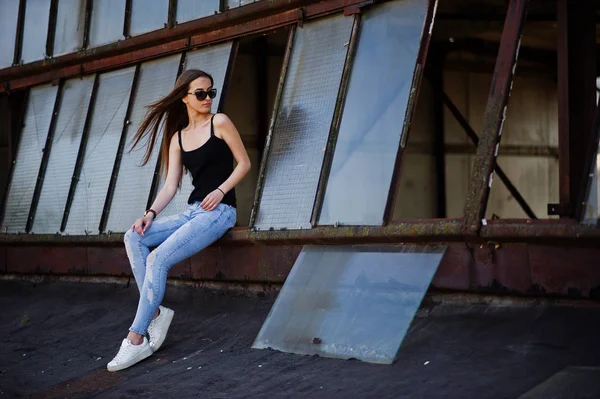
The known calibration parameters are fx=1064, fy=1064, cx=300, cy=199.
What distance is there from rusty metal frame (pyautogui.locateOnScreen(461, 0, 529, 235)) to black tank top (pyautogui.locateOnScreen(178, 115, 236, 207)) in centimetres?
214

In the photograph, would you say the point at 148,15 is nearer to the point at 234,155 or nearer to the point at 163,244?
the point at 234,155

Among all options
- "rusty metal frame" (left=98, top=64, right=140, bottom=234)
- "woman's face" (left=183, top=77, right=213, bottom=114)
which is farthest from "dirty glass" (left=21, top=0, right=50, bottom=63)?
"woman's face" (left=183, top=77, right=213, bottom=114)

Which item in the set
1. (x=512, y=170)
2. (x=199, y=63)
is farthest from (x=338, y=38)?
(x=512, y=170)

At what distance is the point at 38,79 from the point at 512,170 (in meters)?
9.86

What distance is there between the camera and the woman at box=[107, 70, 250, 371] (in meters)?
7.52

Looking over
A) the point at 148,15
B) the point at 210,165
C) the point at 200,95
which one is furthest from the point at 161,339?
the point at 148,15

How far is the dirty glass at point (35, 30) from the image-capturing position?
481 inches

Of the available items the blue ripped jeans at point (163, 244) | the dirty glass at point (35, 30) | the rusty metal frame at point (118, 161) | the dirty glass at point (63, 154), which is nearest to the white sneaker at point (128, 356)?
the blue ripped jeans at point (163, 244)

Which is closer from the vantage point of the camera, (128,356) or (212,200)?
(128,356)

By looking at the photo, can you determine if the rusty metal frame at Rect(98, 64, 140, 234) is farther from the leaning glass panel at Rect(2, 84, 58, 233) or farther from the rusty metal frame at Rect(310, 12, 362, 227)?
the rusty metal frame at Rect(310, 12, 362, 227)

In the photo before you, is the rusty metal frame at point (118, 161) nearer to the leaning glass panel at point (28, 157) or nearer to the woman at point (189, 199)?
the leaning glass panel at point (28, 157)

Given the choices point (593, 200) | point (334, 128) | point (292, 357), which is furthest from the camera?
point (334, 128)

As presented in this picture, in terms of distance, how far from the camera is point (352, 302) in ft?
23.0

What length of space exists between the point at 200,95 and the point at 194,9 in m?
2.14
